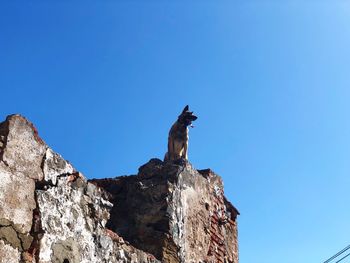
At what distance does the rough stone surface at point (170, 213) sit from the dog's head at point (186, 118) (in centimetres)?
77

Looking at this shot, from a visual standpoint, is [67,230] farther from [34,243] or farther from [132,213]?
[132,213]

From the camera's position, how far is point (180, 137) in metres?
7.60

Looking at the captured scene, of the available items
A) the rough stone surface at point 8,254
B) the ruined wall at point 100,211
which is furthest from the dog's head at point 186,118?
the rough stone surface at point 8,254

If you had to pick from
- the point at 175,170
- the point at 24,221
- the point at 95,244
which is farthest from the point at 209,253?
the point at 24,221

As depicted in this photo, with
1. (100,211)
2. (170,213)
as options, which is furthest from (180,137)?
(100,211)

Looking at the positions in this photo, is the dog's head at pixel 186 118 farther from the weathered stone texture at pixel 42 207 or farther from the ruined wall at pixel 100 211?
the weathered stone texture at pixel 42 207

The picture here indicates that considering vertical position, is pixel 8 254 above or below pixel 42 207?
below

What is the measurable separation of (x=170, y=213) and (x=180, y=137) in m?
1.58

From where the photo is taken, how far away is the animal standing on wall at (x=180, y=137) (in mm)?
7551

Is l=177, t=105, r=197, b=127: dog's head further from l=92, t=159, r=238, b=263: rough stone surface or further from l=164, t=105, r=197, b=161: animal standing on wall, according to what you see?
l=92, t=159, r=238, b=263: rough stone surface

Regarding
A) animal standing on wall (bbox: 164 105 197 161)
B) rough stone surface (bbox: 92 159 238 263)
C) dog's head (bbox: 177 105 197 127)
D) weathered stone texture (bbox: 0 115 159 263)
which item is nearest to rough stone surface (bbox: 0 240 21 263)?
weathered stone texture (bbox: 0 115 159 263)

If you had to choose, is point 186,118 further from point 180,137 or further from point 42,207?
point 42,207

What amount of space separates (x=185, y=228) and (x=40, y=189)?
2600 millimetres

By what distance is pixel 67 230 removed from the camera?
4438 millimetres
